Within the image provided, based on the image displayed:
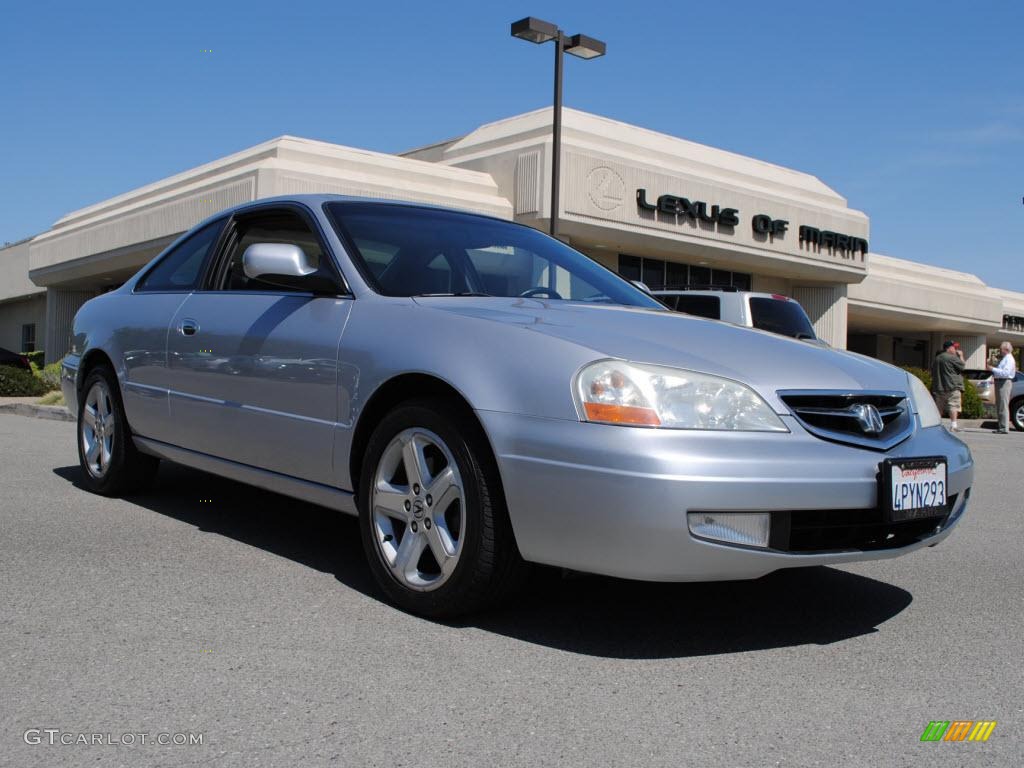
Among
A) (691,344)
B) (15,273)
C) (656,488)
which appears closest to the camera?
(656,488)

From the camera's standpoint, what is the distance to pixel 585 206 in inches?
851

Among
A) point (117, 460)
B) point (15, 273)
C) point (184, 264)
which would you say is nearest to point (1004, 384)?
point (184, 264)

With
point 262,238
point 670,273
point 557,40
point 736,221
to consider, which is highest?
point 557,40

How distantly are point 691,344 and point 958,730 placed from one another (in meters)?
1.43

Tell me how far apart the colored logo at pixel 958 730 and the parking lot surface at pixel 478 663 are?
0.03 m

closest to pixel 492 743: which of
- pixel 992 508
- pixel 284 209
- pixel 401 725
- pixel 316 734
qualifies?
pixel 401 725

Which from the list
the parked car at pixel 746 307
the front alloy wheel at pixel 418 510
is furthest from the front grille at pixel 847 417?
the parked car at pixel 746 307

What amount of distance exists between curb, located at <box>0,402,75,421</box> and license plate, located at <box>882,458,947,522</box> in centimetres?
1122

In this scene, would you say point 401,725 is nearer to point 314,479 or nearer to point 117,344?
point 314,479

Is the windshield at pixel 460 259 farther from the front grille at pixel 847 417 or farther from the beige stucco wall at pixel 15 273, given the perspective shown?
the beige stucco wall at pixel 15 273

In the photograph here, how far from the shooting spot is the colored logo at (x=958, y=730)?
8.72 feet

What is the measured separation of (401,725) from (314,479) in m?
1.66

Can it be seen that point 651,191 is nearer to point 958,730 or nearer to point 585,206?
point 585,206

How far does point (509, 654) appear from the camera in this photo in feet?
10.6
